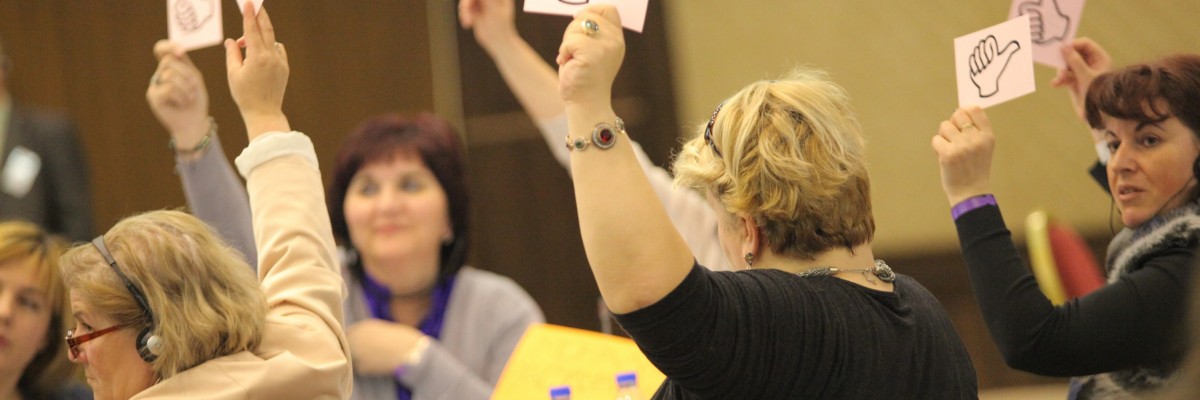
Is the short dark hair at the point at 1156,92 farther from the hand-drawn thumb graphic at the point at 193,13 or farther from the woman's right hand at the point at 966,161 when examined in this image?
the hand-drawn thumb graphic at the point at 193,13

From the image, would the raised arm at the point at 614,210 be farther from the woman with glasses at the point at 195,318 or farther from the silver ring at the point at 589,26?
the woman with glasses at the point at 195,318

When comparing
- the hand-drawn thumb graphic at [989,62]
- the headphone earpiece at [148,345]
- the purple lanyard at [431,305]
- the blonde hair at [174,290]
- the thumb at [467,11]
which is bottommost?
the purple lanyard at [431,305]

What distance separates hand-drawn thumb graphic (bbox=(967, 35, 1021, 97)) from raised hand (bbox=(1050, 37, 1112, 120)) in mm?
323

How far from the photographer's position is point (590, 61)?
4.17 feet

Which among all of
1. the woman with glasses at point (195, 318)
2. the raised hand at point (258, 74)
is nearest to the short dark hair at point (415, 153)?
the raised hand at point (258, 74)

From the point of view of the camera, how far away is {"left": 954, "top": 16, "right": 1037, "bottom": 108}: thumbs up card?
1.82m

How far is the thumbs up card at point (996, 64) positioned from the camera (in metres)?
1.82

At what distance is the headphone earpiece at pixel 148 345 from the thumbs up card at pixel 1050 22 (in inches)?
58.0

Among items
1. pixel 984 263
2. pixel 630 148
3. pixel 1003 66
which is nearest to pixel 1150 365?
pixel 984 263

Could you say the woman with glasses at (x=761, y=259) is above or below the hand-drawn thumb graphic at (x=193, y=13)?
below

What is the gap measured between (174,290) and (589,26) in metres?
0.70

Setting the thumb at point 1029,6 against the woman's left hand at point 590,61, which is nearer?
the woman's left hand at point 590,61

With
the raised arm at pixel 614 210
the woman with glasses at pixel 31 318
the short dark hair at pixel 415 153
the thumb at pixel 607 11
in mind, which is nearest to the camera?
the raised arm at pixel 614 210

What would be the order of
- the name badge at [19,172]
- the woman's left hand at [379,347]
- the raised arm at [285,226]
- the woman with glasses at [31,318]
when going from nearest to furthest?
1. the raised arm at [285,226]
2. the woman with glasses at [31,318]
3. the woman's left hand at [379,347]
4. the name badge at [19,172]
